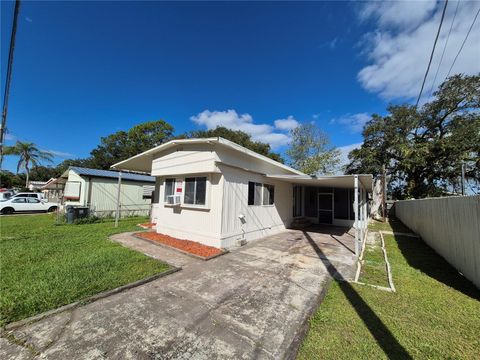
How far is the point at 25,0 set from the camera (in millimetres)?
4109

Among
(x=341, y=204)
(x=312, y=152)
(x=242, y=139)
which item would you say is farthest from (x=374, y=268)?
(x=242, y=139)

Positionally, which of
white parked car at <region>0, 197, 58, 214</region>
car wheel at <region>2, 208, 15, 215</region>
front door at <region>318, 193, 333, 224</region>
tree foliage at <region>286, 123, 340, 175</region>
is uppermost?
tree foliage at <region>286, 123, 340, 175</region>

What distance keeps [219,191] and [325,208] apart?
8.97 m

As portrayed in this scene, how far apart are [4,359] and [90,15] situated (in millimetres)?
9085

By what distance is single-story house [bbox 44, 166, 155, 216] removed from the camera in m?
14.3

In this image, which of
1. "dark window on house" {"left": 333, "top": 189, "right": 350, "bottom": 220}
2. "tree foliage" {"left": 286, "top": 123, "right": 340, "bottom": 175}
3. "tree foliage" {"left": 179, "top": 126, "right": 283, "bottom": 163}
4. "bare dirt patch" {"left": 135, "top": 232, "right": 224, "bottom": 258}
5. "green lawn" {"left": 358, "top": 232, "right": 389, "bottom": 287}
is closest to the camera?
"green lawn" {"left": 358, "top": 232, "right": 389, "bottom": 287}

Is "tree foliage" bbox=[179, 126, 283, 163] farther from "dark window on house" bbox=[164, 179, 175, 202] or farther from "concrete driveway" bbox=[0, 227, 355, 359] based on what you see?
"concrete driveway" bbox=[0, 227, 355, 359]

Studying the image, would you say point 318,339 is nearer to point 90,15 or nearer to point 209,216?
point 209,216

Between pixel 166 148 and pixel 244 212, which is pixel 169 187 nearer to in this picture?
pixel 166 148

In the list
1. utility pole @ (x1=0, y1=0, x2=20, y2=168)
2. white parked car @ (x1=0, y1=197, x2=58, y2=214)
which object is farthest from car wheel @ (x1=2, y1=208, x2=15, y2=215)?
utility pole @ (x1=0, y1=0, x2=20, y2=168)

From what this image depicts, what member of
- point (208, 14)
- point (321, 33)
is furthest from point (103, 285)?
point (321, 33)

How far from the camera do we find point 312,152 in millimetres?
26172

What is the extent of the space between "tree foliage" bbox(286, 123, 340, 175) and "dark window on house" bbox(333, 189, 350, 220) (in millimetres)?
12503

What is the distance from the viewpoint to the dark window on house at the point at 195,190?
24.7 ft
